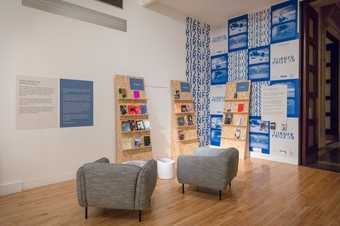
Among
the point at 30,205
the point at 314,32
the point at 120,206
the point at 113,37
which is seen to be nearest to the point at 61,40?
the point at 113,37

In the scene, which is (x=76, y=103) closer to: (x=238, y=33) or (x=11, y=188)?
(x=11, y=188)

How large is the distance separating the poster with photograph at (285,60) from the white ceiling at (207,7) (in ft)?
3.25

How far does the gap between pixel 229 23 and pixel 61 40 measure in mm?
4237

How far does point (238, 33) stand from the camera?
6.14 metres

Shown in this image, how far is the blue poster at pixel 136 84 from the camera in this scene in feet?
16.2

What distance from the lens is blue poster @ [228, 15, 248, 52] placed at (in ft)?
19.7

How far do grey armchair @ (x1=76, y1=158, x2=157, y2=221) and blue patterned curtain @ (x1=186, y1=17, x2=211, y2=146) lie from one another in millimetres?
4016

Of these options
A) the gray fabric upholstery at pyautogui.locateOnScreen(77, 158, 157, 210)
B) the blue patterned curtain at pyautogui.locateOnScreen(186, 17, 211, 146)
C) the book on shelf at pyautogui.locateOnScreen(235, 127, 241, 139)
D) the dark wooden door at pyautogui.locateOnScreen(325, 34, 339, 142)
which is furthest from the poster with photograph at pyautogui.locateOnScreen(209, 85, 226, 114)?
the gray fabric upholstery at pyautogui.locateOnScreen(77, 158, 157, 210)

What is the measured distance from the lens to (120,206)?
267 cm

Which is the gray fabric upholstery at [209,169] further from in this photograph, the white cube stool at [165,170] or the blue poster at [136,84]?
Result: the blue poster at [136,84]

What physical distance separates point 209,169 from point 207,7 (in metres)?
3.93

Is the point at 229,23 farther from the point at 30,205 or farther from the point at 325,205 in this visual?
the point at 30,205

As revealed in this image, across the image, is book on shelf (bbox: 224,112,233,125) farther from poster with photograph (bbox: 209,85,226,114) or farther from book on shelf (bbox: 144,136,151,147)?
book on shelf (bbox: 144,136,151,147)

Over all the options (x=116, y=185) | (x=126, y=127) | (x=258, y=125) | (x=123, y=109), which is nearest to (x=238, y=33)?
(x=258, y=125)
